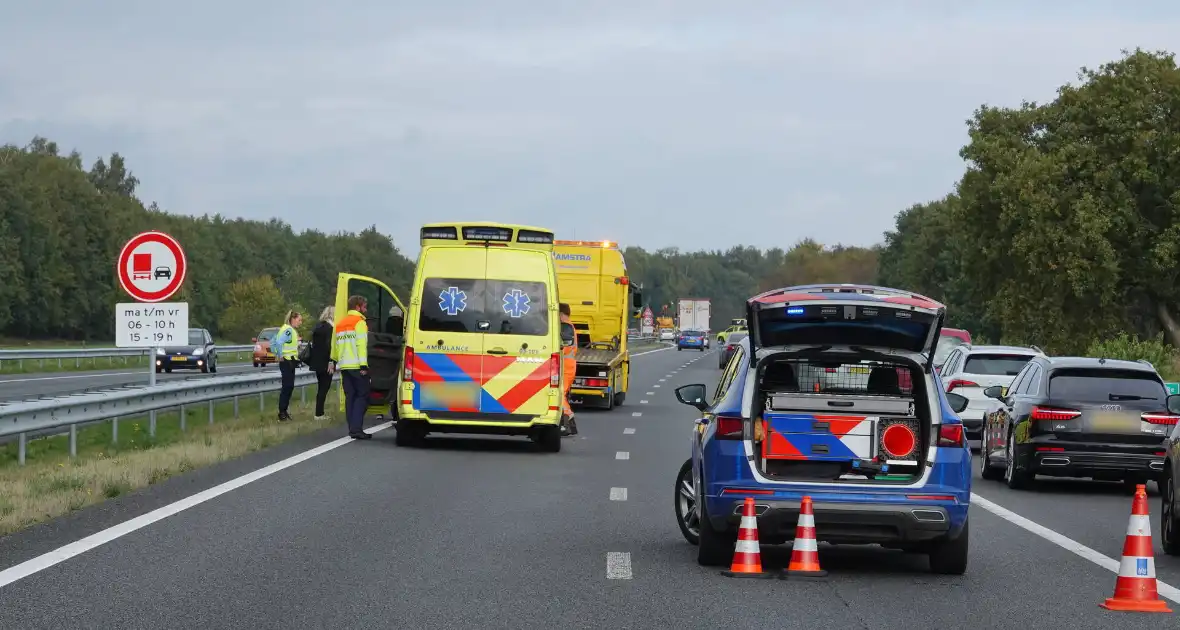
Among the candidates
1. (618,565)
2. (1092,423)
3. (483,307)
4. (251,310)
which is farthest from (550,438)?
(251,310)

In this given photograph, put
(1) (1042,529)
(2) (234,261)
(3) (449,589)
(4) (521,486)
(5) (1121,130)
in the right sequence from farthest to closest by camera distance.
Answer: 1. (2) (234,261)
2. (5) (1121,130)
3. (4) (521,486)
4. (1) (1042,529)
5. (3) (449,589)

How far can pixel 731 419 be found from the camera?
10.7 meters

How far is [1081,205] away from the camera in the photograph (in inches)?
2351

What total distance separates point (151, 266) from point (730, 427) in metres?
11.1

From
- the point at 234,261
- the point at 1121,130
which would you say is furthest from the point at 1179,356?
the point at 234,261

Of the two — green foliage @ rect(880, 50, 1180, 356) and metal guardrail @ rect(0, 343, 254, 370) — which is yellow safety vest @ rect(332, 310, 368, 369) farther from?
green foliage @ rect(880, 50, 1180, 356)

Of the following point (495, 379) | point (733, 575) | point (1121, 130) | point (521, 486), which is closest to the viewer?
point (733, 575)

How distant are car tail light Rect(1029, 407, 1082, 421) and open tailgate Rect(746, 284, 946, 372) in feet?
21.9

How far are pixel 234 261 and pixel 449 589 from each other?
170m

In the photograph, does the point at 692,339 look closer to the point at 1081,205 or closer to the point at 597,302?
the point at 1081,205

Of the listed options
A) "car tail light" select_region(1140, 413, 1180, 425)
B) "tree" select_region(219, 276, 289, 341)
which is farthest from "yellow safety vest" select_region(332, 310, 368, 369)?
"tree" select_region(219, 276, 289, 341)

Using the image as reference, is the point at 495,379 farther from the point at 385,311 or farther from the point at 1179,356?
the point at 1179,356

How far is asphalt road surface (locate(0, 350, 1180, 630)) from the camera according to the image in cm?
874

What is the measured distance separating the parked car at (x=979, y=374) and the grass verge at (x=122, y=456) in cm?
867
